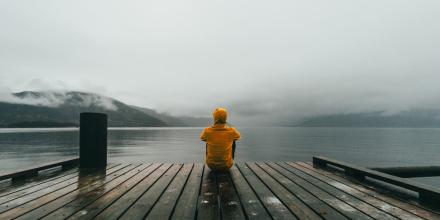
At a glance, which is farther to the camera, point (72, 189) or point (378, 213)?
point (72, 189)

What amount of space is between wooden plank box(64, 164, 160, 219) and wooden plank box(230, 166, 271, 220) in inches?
101

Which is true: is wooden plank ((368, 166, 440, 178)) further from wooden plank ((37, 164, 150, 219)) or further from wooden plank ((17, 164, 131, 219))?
wooden plank ((17, 164, 131, 219))

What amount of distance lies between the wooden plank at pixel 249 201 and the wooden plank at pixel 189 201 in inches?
36.1

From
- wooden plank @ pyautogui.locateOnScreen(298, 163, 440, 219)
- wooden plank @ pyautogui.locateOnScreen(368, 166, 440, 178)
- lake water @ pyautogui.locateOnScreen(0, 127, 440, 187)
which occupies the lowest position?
lake water @ pyautogui.locateOnScreen(0, 127, 440, 187)

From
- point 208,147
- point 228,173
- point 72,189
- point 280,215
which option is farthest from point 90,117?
point 280,215

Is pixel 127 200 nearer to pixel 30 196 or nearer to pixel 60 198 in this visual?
pixel 60 198

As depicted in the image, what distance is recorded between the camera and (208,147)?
7477mm

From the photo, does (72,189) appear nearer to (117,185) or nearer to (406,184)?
(117,185)

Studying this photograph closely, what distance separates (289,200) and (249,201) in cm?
81

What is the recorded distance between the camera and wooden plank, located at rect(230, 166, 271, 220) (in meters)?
4.06

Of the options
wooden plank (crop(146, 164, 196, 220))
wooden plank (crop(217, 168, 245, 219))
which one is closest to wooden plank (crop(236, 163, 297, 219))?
wooden plank (crop(217, 168, 245, 219))

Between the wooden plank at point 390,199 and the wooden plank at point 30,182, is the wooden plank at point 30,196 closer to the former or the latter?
the wooden plank at point 30,182

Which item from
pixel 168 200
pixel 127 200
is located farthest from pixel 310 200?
pixel 127 200

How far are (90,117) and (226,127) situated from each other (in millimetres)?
4805
